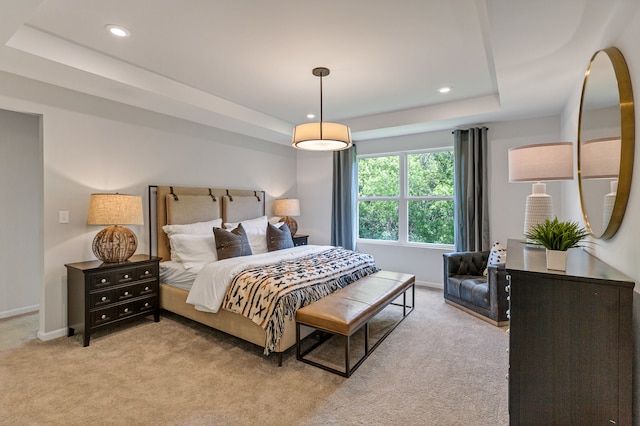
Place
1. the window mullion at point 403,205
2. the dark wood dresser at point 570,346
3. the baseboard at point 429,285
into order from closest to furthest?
the dark wood dresser at point 570,346, the baseboard at point 429,285, the window mullion at point 403,205

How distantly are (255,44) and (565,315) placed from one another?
2.81 meters

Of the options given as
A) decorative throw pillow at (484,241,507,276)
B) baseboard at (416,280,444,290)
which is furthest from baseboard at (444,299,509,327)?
baseboard at (416,280,444,290)

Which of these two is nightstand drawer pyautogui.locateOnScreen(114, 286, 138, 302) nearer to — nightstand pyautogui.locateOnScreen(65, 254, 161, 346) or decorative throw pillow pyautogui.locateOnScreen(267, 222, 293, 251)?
nightstand pyautogui.locateOnScreen(65, 254, 161, 346)

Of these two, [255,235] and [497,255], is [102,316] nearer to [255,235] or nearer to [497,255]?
[255,235]

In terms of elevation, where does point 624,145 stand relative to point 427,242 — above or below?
above

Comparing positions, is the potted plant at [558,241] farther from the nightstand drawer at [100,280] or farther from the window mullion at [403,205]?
the window mullion at [403,205]

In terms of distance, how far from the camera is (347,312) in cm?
255

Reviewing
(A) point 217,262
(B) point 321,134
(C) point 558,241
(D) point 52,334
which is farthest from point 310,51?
(D) point 52,334

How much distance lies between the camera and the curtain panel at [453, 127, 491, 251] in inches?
174

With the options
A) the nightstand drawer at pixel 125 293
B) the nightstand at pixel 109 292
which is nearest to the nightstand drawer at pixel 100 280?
the nightstand at pixel 109 292

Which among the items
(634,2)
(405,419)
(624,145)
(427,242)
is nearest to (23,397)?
(405,419)

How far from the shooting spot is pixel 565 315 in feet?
4.62

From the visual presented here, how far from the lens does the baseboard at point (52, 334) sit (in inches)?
120

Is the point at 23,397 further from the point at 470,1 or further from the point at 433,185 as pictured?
the point at 433,185
